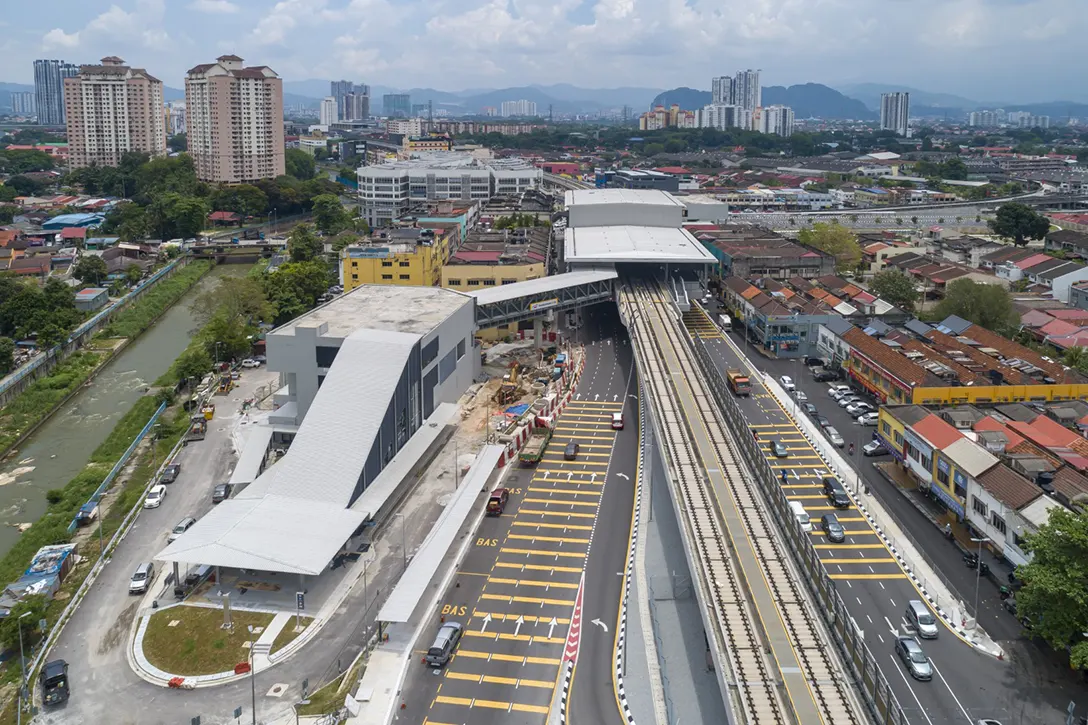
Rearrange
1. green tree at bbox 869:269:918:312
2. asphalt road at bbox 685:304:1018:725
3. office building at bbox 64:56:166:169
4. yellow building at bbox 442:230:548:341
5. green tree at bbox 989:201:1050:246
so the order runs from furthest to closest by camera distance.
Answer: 1. office building at bbox 64:56:166:169
2. green tree at bbox 989:201:1050:246
3. green tree at bbox 869:269:918:312
4. yellow building at bbox 442:230:548:341
5. asphalt road at bbox 685:304:1018:725

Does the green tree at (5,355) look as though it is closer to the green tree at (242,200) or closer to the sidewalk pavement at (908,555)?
the sidewalk pavement at (908,555)

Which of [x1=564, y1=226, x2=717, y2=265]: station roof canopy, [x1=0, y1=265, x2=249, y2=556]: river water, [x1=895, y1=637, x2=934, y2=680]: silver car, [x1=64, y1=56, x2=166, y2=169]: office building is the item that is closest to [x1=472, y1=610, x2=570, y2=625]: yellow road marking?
[x1=895, y1=637, x2=934, y2=680]: silver car

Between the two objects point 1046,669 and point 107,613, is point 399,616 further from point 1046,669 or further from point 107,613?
point 1046,669

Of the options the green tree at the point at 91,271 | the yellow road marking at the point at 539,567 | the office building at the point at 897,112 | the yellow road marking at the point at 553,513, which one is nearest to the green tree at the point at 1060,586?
the yellow road marking at the point at 539,567

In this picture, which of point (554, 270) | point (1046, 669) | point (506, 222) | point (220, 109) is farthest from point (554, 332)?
point (220, 109)

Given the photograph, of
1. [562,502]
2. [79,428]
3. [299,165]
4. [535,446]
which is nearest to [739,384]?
[535,446]

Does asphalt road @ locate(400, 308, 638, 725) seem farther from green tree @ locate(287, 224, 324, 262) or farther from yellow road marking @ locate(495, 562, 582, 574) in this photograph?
green tree @ locate(287, 224, 324, 262)

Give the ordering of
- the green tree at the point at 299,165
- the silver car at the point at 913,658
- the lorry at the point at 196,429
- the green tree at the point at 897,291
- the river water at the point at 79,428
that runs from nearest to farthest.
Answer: the silver car at the point at 913,658 < the river water at the point at 79,428 < the lorry at the point at 196,429 < the green tree at the point at 897,291 < the green tree at the point at 299,165
